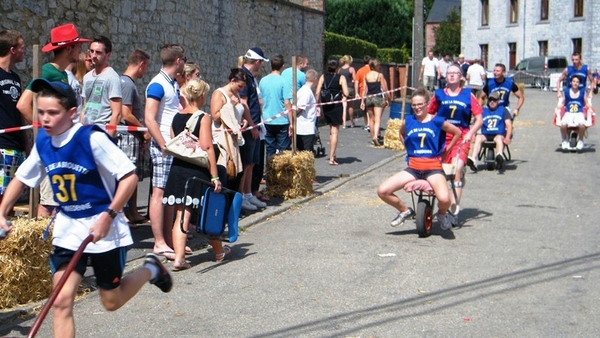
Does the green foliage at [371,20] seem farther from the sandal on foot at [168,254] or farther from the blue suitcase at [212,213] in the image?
the blue suitcase at [212,213]

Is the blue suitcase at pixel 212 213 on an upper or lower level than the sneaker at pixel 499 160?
upper

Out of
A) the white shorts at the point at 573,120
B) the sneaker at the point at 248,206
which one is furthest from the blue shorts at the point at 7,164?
the white shorts at the point at 573,120

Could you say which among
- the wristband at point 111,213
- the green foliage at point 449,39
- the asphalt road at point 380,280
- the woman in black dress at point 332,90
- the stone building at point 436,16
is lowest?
the asphalt road at point 380,280

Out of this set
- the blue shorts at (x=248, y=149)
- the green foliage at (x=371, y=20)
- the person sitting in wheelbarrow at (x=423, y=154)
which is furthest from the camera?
the green foliage at (x=371, y=20)

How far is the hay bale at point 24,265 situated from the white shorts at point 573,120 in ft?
43.3

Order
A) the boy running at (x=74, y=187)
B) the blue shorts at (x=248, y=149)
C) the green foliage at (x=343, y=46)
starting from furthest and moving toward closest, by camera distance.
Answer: the green foliage at (x=343, y=46)
the blue shorts at (x=248, y=149)
the boy running at (x=74, y=187)

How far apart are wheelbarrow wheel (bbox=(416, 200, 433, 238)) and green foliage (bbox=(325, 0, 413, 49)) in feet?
192

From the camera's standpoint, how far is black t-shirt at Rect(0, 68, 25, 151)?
753 cm

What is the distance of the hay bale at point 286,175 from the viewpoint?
12.1 metres

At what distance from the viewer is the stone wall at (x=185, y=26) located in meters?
11.8

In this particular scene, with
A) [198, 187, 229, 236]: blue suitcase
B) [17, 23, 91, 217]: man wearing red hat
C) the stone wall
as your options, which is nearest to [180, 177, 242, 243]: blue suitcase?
[198, 187, 229, 236]: blue suitcase

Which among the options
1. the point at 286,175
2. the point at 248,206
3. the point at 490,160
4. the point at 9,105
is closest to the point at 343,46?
the point at 490,160

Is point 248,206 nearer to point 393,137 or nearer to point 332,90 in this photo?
point 332,90

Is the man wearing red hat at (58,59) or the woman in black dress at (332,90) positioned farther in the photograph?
the woman in black dress at (332,90)
